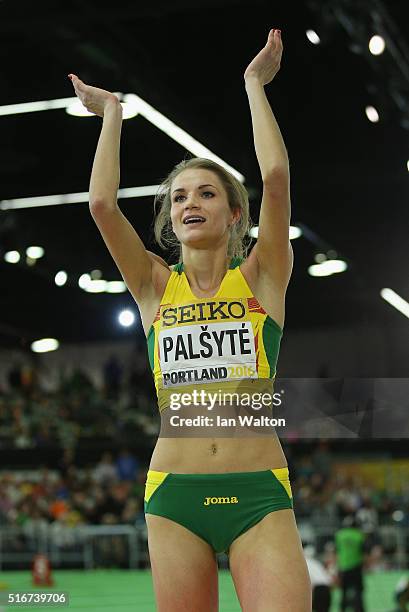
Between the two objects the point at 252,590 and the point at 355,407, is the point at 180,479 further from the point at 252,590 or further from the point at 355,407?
the point at 355,407

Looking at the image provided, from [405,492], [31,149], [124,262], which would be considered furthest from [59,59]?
[405,492]

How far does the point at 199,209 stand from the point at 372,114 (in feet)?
11.0

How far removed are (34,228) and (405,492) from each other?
479cm

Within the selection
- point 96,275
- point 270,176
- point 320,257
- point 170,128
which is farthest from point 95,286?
point 270,176

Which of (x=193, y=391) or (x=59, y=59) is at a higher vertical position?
(x=59, y=59)

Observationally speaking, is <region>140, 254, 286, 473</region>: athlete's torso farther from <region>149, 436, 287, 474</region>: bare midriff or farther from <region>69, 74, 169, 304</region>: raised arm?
<region>69, 74, 169, 304</region>: raised arm

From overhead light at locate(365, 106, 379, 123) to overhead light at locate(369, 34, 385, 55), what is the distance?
0.36 m

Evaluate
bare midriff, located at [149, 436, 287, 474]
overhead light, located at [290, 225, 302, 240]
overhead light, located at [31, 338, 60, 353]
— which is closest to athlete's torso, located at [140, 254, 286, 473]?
bare midriff, located at [149, 436, 287, 474]

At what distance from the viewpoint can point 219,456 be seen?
1.94 metres

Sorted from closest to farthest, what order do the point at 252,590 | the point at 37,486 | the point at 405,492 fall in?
the point at 252,590
the point at 405,492
the point at 37,486

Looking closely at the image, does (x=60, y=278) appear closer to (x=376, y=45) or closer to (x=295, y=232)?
(x=295, y=232)

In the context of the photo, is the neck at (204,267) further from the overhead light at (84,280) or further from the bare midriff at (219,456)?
the overhead light at (84,280)

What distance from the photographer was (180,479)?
76.4 inches

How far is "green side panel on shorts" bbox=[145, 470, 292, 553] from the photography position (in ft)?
6.26
